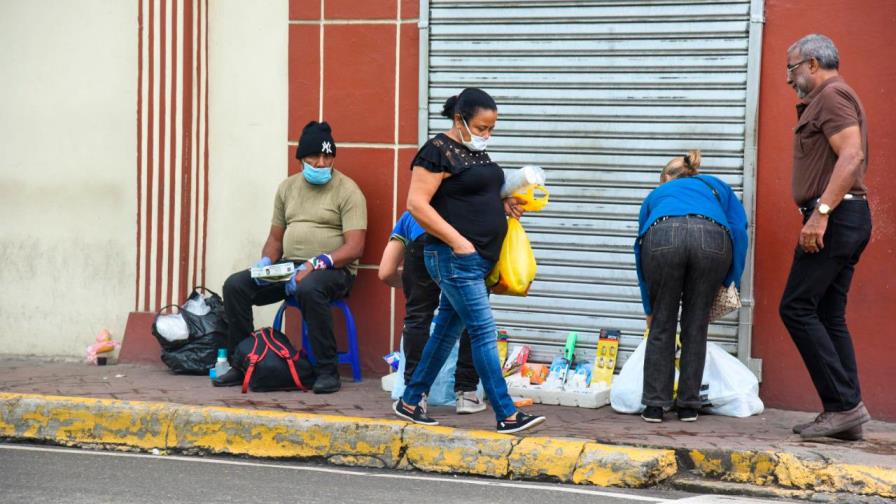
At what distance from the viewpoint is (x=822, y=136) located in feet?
21.2

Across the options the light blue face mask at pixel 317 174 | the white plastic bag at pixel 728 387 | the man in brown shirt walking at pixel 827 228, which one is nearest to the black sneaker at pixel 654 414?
the white plastic bag at pixel 728 387

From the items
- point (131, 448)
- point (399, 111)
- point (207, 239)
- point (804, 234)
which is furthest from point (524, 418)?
point (207, 239)

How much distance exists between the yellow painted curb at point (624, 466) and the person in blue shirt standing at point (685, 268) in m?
0.95

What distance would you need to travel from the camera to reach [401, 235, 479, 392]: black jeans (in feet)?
23.8

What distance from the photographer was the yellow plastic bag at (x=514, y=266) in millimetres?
6562

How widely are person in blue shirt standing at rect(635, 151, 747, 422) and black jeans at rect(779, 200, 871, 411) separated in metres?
0.51

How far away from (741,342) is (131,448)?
3.56m

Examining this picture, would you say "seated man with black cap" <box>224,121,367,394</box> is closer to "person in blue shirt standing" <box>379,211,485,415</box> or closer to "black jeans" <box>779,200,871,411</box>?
"person in blue shirt standing" <box>379,211,485,415</box>

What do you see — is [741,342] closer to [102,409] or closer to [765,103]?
[765,103]

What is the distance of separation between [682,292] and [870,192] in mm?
1290

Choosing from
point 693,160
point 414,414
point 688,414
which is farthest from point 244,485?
point 693,160

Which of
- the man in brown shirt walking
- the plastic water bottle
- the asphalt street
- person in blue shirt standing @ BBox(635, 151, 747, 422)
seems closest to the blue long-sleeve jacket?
person in blue shirt standing @ BBox(635, 151, 747, 422)

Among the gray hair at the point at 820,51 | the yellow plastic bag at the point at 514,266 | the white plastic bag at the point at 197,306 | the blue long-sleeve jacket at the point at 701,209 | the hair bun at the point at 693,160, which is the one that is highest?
the gray hair at the point at 820,51

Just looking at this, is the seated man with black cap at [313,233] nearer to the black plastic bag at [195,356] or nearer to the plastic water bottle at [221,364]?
the plastic water bottle at [221,364]
